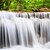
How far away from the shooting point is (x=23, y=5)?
9.27 meters

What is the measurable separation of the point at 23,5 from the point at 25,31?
128 inches

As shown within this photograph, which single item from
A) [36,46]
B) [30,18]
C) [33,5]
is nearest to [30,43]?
[36,46]

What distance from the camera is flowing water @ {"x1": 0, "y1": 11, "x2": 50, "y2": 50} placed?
5871 mm

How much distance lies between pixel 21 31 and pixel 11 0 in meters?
3.77

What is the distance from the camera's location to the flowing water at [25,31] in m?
5.87

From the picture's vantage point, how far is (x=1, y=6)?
31.3ft

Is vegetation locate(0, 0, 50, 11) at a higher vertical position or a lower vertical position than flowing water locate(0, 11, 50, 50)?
higher

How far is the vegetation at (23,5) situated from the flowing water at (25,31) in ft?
6.68

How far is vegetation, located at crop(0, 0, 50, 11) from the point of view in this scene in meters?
8.97

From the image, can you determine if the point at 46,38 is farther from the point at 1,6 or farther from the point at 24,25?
the point at 1,6

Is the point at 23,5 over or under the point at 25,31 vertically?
over

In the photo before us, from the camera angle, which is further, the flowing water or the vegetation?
the vegetation

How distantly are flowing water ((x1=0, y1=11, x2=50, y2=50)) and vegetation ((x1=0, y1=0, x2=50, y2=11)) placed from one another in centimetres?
204

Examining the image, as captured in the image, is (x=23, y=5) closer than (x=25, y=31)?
No
